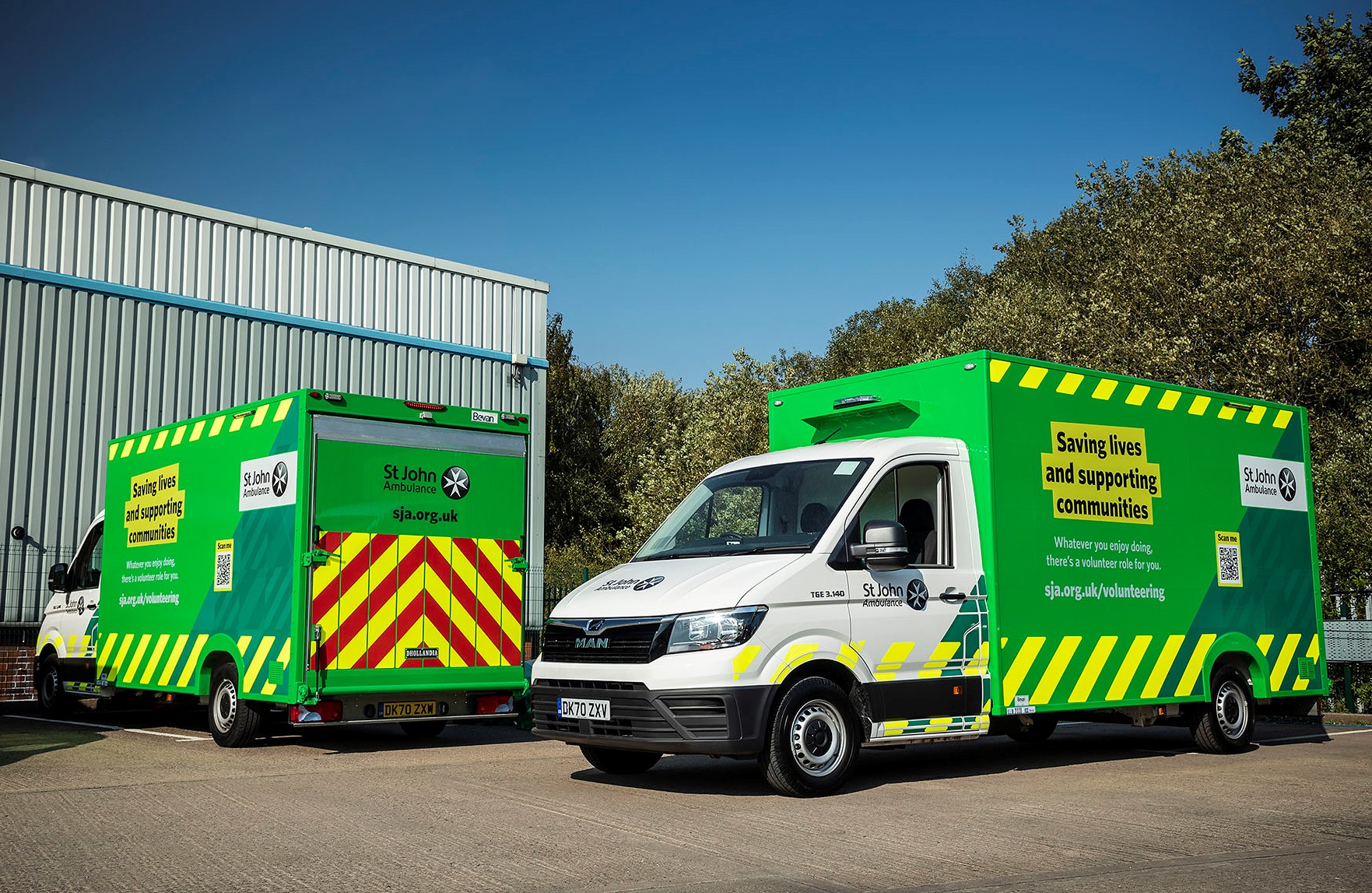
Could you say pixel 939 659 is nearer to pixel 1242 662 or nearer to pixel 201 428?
pixel 1242 662

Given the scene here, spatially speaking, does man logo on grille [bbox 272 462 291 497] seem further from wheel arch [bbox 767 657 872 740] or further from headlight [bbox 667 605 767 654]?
wheel arch [bbox 767 657 872 740]

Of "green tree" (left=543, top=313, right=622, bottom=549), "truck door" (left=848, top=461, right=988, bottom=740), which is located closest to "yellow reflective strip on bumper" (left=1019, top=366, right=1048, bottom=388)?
"truck door" (left=848, top=461, right=988, bottom=740)

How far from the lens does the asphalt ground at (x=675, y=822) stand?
5555 mm

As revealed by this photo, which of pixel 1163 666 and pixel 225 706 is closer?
pixel 1163 666

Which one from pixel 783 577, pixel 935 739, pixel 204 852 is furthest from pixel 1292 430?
pixel 204 852

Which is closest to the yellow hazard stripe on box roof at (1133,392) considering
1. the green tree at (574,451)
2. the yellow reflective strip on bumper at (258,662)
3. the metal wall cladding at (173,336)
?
the yellow reflective strip on bumper at (258,662)

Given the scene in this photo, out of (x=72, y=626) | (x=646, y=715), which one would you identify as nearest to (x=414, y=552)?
(x=646, y=715)

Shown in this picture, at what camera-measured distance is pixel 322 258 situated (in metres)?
23.5

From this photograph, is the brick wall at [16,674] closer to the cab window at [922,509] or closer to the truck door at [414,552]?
the truck door at [414,552]

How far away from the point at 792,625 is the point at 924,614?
1232mm

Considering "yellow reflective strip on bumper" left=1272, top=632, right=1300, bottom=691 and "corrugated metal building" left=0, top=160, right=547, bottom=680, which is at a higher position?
"corrugated metal building" left=0, top=160, right=547, bottom=680

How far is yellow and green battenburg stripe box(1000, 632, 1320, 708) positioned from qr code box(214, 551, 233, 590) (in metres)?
7.19

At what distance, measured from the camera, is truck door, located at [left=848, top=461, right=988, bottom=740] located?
331 inches

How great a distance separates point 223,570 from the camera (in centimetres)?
1188
